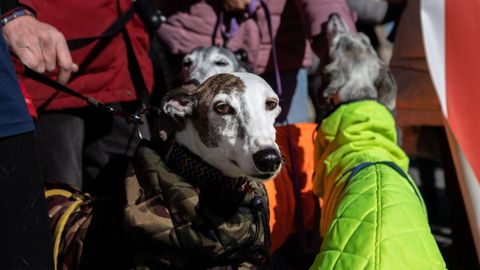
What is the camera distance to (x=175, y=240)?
57.7 inches

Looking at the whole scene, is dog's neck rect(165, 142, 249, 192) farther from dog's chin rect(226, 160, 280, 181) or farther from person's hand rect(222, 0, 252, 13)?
person's hand rect(222, 0, 252, 13)

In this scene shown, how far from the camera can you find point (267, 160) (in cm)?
146

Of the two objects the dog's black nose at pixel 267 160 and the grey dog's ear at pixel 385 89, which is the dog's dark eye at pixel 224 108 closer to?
the dog's black nose at pixel 267 160

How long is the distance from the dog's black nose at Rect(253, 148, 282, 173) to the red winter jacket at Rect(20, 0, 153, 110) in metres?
0.87

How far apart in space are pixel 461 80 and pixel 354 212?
0.90 meters

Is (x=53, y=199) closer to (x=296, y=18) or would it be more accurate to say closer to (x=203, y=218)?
(x=203, y=218)

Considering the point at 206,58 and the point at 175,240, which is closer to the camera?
the point at 175,240

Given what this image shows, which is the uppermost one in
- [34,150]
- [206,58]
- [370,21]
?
[34,150]

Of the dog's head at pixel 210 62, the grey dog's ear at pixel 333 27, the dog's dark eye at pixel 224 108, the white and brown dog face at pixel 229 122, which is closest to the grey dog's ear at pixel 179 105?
the white and brown dog face at pixel 229 122

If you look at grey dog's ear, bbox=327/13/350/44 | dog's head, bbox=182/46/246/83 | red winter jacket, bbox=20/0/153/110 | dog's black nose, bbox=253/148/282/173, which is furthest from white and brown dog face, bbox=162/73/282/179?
grey dog's ear, bbox=327/13/350/44

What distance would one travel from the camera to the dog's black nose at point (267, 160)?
1.46m

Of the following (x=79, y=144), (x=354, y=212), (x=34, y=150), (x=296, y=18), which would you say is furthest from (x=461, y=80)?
(x=34, y=150)

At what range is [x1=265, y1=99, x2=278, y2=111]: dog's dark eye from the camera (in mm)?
1638

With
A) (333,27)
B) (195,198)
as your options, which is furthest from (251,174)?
(333,27)
